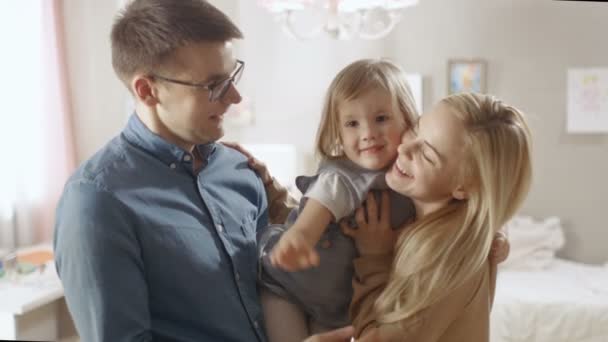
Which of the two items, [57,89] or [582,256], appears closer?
[57,89]

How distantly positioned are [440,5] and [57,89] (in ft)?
5.05

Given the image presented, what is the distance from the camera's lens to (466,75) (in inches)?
95.2

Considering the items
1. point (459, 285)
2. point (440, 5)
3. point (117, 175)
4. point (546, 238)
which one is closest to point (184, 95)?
point (117, 175)

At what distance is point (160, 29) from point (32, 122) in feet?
2.09

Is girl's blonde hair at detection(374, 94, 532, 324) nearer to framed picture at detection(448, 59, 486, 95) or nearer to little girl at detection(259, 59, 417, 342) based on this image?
little girl at detection(259, 59, 417, 342)

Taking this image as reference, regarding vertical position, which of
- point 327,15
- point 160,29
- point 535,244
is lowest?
point 535,244

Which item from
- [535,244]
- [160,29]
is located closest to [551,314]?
[535,244]

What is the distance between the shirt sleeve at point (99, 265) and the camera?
761 millimetres

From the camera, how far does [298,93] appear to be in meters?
1.82

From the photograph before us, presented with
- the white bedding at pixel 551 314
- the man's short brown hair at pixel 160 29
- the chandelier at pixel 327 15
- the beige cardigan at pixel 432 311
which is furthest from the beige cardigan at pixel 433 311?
the white bedding at pixel 551 314

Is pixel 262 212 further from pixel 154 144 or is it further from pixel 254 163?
pixel 154 144

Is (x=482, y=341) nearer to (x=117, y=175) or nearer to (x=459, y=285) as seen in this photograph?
(x=459, y=285)

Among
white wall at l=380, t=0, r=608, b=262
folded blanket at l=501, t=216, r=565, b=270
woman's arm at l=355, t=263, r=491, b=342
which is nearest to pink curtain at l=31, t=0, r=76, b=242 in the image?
woman's arm at l=355, t=263, r=491, b=342

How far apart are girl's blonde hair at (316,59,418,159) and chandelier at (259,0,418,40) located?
827mm
